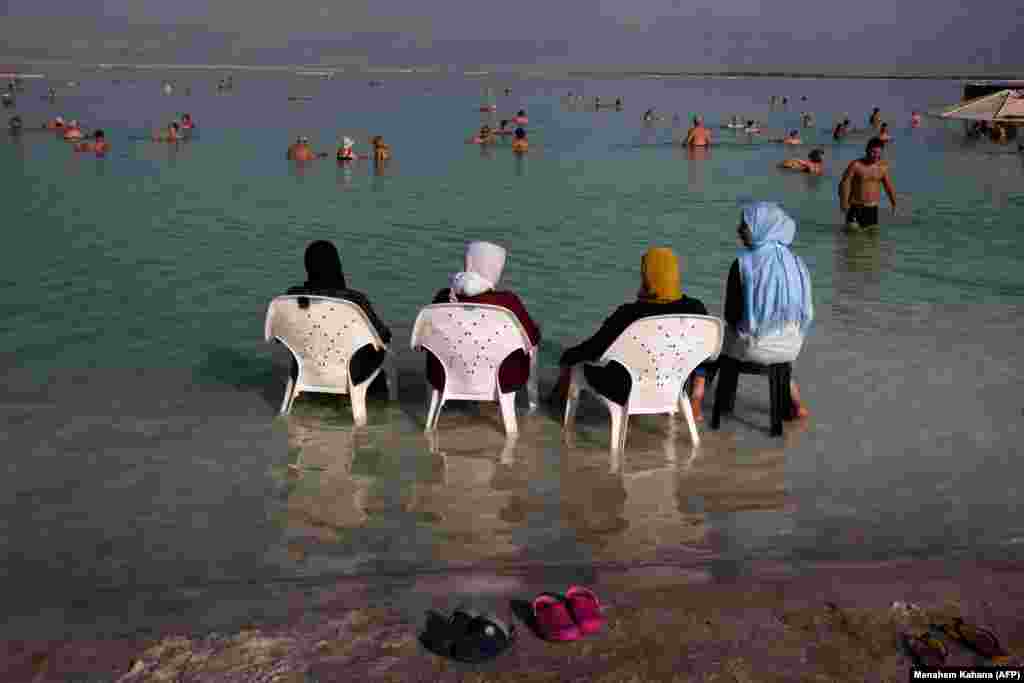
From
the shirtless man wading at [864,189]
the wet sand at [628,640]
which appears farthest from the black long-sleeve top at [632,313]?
the shirtless man wading at [864,189]

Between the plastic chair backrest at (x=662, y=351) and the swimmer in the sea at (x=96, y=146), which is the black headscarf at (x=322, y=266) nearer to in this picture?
the plastic chair backrest at (x=662, y=351)

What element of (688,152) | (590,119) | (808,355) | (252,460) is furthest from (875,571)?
(590,119)

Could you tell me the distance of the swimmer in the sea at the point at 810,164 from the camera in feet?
71.2

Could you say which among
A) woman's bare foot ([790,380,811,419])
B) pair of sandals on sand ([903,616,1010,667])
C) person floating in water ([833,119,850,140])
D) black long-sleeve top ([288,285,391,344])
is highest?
person floating in water ([833,119,850,140])

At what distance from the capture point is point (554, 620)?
11.5 feet

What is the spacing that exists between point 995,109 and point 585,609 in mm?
23141

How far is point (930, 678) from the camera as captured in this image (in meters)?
3.27

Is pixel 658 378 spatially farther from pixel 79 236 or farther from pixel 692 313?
pixel 79 236

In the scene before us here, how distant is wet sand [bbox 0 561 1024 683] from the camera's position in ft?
10.8

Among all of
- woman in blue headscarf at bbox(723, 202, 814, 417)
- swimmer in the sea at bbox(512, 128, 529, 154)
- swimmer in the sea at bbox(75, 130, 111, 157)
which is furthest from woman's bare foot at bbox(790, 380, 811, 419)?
swimmer in the sea at bbox(75, 130, 111, 157)

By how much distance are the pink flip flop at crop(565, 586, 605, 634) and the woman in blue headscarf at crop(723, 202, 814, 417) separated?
2749 millimetres

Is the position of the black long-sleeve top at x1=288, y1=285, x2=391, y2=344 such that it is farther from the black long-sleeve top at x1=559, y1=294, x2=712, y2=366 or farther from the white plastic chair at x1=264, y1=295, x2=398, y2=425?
the black long-sleeve top at x1=559, y1=294, x2=712, y2=366

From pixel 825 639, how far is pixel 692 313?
241 cm

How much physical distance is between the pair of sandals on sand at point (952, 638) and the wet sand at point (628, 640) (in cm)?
4
